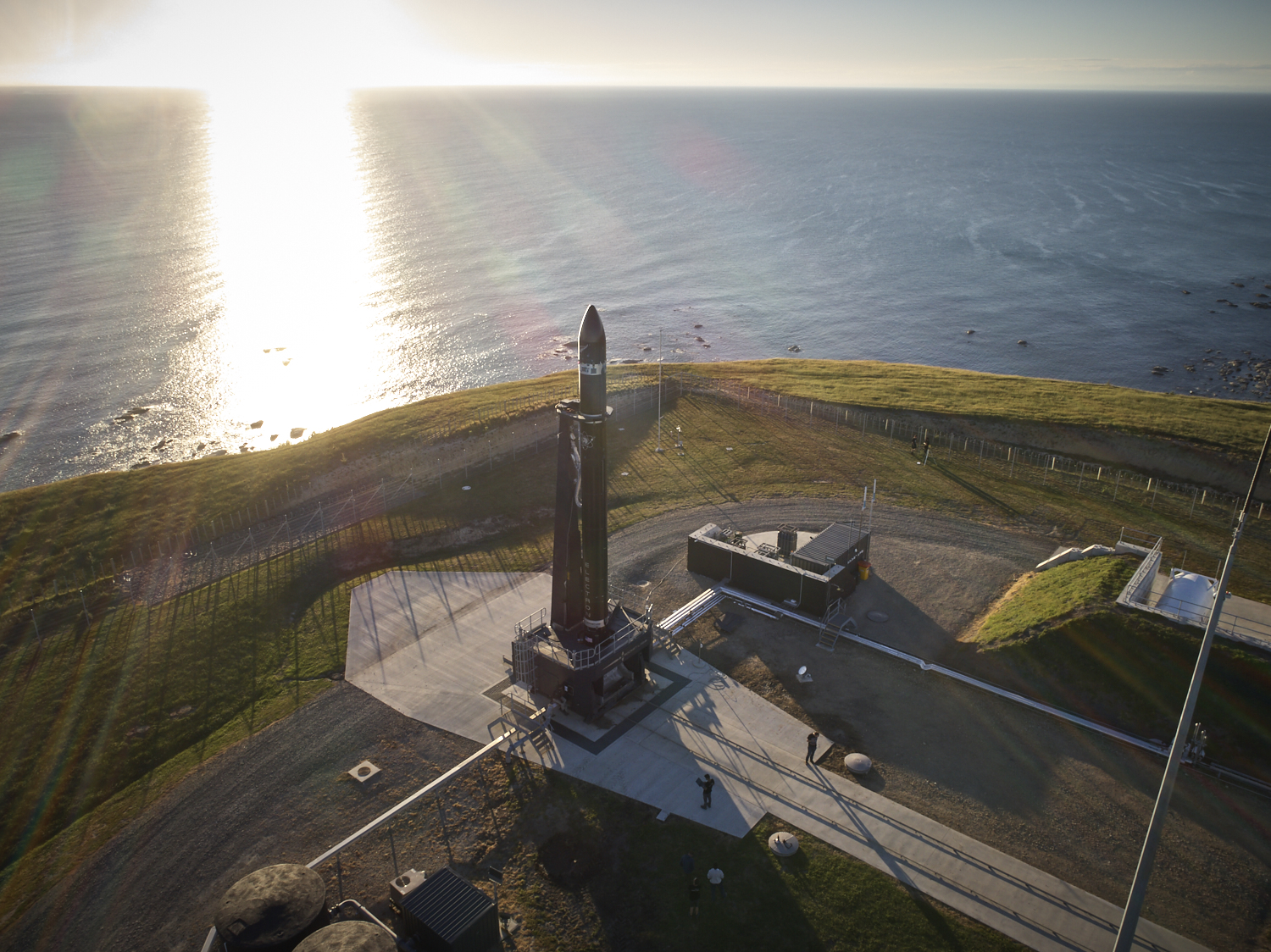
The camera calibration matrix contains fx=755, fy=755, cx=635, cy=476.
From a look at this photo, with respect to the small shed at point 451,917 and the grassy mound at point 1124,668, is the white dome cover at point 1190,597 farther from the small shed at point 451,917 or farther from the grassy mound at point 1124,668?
the small shed at point 451,917

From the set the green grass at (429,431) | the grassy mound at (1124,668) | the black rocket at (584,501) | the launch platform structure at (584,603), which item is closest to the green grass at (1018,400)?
the green grass at (429,431)

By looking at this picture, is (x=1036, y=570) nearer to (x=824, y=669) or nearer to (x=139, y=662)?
(x=824, y=669)

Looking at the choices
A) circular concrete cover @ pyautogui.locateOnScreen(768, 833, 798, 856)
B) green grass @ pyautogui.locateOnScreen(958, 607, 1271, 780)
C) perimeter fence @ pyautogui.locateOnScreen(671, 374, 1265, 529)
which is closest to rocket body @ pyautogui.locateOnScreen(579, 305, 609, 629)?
circular concrete cover @ pyautogui.locateOnScreen(768, 833, 798, 856)

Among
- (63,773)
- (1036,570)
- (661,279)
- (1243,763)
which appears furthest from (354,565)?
(661,279)

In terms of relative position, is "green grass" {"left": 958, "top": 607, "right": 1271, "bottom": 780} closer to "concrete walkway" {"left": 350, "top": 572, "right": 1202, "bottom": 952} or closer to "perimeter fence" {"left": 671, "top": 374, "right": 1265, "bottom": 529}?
"concrete walkway" {"left": 350, "top": 572, "right": 1202, "bottom": 952}

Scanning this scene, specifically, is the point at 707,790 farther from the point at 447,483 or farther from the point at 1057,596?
the point at 447,483
